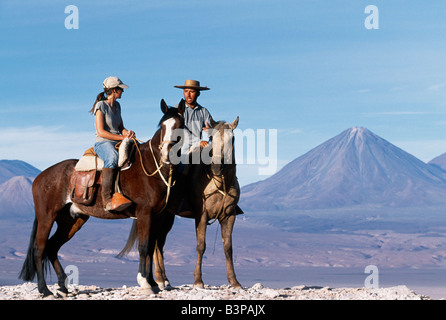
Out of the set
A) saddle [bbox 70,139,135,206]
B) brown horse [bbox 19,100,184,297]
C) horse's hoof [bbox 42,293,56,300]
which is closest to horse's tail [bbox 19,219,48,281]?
brown horse [bbox 19,100,184,297]

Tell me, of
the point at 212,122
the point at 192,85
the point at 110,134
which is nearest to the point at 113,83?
the point at 110,134

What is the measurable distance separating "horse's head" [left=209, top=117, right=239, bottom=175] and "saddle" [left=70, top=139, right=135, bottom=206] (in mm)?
1580

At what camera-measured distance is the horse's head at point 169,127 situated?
13.1 meters

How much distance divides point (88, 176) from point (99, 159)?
394 mm

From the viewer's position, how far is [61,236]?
1505cm

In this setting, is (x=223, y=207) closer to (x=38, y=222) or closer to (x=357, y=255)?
(x=38, y=222)

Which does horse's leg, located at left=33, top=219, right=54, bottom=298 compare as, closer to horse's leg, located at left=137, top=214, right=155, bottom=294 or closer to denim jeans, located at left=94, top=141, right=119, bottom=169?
denim jeans, located at left=94, top=141, right=119, bottom=169

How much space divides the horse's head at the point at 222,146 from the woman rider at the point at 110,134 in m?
1.60

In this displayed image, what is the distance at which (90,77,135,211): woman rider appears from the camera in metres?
13.9

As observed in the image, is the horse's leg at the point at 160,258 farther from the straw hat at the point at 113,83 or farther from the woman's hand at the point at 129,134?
the straw hat at the point at 113,83

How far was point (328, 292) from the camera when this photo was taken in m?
15.3

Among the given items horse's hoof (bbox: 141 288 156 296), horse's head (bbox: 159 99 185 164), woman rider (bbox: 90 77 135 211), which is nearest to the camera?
horse's head (bbox: 159 99 185 164)
